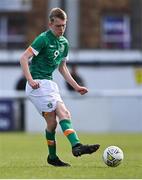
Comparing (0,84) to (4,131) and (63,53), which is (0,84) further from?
(63,53)

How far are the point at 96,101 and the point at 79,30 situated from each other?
64.4 ft

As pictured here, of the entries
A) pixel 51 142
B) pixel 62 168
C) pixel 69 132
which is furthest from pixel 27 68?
pixel 62 168

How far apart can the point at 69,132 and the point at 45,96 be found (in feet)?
2.05

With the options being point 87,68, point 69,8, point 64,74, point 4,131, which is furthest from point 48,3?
point 64,74

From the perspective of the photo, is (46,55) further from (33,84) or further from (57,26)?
(33,84)

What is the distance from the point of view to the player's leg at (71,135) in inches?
485

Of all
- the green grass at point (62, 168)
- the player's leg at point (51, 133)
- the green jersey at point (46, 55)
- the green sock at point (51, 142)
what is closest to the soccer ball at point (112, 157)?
the green grass at point (62, 168)

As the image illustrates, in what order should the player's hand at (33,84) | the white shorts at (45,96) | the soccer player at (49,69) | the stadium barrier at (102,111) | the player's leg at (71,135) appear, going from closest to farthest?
the player's leg at (71,135) → the player's hand at (33,84) → the soccer player at (49,69) → the white shorts at (45,96) → the stadium barrier at (102,111)

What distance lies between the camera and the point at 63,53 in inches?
519

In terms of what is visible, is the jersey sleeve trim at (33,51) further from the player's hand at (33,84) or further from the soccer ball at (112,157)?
the soccer ball at (112,157)

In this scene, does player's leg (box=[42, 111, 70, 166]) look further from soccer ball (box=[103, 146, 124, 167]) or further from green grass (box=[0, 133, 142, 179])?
soccer ball (box=[103, 146, 124, 167])

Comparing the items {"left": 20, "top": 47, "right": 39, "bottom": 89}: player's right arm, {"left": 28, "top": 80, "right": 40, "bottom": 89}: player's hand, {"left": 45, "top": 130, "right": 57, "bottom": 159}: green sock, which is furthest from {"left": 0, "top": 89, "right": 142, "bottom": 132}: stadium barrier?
{"left": 28, "top": 80, "right": 40, "bottom": 89}: player's hand

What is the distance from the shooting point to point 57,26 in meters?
12.8

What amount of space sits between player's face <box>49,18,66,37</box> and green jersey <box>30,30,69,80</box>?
3.2 inches
